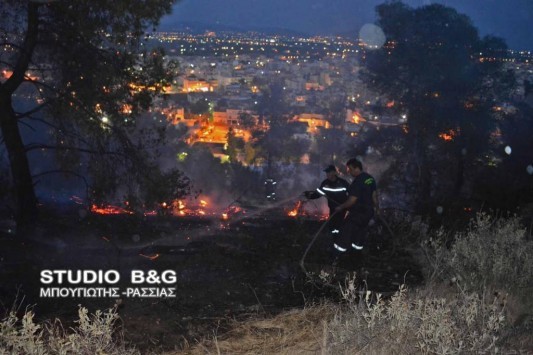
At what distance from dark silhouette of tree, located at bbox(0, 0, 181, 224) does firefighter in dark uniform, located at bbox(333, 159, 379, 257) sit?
454 cm

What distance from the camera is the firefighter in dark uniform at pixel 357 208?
693 centimetres

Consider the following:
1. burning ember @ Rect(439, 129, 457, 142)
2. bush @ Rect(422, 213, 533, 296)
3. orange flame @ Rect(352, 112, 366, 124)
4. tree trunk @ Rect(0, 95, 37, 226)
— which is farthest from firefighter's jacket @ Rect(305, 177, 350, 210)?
orange flame @ Rect(352, 112, 366, 124)

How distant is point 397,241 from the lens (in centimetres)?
804

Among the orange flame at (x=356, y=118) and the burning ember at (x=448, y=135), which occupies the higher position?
the orange flame at (x=356, y=118)

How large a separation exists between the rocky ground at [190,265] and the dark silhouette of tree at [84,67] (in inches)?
61.4

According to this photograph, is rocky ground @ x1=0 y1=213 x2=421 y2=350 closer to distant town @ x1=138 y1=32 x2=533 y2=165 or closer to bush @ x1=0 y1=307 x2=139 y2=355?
bush @ x1=0 y1=307 x2=139 y2=355

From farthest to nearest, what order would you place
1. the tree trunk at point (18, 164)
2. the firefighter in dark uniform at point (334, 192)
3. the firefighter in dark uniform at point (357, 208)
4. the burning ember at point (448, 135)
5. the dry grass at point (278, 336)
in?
the burning ember at point (448, 135), the tree trunk at point (18, 164), the firefighter in dark uniform at point (334, 192), the firefighter in dark uniform at point (357, 208), the dry grass at point (278, 336)

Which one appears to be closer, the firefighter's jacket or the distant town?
the firefighter's jacket

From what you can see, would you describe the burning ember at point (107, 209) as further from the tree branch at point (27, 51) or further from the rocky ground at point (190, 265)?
the tree branch at point (27, 51)

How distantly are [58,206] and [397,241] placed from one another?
8612 millimetres

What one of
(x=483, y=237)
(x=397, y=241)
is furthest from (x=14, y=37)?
(x=483, y=237)

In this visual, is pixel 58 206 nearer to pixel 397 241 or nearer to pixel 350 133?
pixel 397 241

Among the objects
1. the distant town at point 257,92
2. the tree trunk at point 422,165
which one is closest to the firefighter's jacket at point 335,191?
the tree trunk at point 422,165

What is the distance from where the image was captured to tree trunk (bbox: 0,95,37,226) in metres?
9.25
